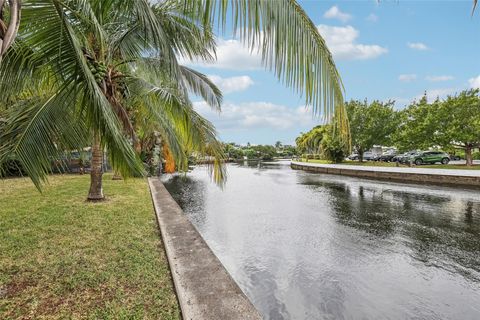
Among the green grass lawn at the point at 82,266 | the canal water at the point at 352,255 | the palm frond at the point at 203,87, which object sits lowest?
the canal water at the point at 352,255

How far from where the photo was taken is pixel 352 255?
215 inches

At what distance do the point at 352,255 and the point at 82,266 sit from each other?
4.43 metres

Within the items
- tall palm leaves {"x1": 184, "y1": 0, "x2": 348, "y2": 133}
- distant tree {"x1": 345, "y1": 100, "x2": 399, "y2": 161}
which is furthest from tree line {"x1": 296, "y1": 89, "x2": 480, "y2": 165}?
tall palm leaves {"x1": 184, "y1": 0, "x2": 348, "y2": 133}

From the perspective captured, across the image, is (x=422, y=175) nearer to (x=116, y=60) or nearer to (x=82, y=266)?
(x=116, y=60)

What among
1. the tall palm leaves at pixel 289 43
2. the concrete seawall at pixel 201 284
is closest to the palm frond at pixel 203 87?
the concrete seawall at pixel 201 284

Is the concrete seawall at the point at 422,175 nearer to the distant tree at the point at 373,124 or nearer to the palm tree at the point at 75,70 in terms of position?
the distant tree at the point at 373,124

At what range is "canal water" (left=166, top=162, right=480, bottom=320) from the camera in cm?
374

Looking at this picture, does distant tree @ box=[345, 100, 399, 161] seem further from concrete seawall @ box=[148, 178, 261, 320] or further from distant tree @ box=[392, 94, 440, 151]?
concrete seawall @ box=[148, 178, 261, 320]

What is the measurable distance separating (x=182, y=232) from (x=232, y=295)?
7.95 feet

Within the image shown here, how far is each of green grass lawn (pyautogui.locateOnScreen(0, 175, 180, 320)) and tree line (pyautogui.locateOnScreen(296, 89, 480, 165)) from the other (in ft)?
54.7

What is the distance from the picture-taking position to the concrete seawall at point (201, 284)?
2539 millimetres

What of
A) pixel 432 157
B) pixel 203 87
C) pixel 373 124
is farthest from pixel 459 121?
pixel 203 87

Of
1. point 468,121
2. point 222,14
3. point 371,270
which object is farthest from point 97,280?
point 468,121

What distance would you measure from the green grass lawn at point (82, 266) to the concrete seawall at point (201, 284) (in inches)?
5.0
